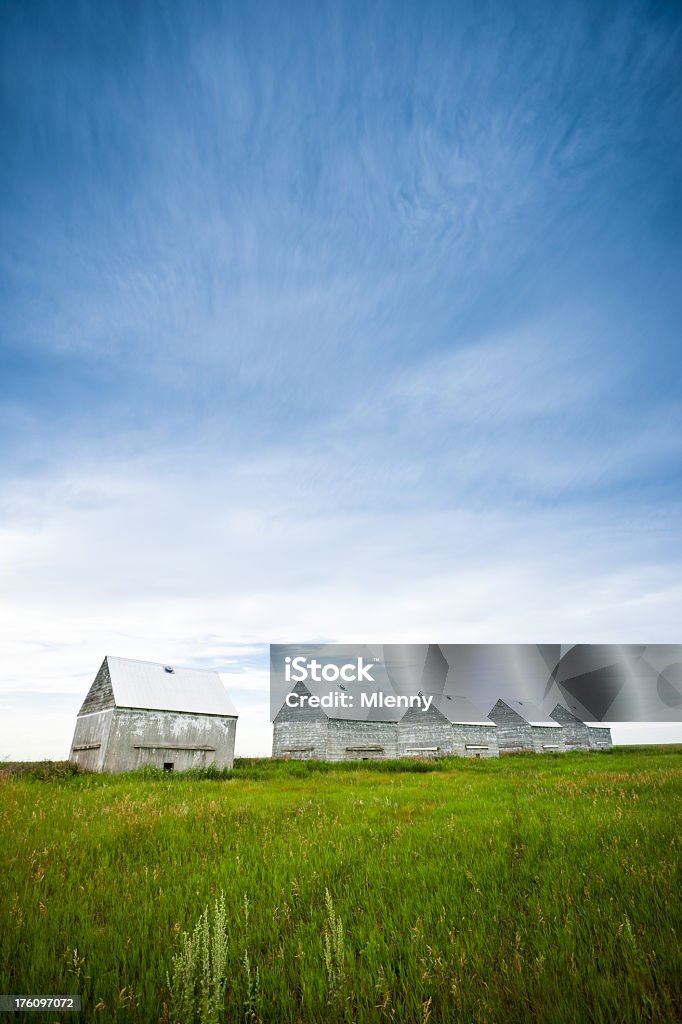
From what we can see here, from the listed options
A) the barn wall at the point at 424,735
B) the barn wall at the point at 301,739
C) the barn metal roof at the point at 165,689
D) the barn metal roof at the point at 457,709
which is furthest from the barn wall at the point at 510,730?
the barn metal roof at the point at 165,689

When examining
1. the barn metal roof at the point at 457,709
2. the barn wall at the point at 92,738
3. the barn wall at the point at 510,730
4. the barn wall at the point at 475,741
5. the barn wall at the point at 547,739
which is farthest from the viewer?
the barn wall at the point at 547,739

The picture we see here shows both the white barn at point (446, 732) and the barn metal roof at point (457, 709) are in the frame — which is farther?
the barn metal roof at point (457, 709)

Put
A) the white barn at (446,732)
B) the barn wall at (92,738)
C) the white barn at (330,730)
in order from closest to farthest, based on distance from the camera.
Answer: the barn wall at (92,738) < the white barn at (330,730) < the white barn at (446,732)

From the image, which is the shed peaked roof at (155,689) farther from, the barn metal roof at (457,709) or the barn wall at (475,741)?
the barn wall at (475,741)

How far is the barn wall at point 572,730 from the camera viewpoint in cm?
5772

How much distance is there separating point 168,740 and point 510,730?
42.0m

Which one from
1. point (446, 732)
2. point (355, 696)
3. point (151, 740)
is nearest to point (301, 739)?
point (355, 696)

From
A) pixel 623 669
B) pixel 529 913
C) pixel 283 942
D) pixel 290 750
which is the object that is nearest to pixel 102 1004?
pixel 283 942

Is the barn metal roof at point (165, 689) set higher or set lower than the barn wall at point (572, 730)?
higher

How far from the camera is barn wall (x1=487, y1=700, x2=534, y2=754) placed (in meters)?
53.4

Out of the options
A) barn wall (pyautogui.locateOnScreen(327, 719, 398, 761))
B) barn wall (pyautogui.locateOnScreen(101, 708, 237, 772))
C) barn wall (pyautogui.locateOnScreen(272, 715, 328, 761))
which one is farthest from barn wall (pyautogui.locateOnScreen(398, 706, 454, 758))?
barn wall (pyautogui.locateOnScreen(101, 708, 237, 772))

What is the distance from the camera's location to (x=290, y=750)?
40.6 meters

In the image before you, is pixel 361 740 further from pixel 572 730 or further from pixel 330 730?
pixel 572 730

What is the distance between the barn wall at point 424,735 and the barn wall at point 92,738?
92.6 feet
